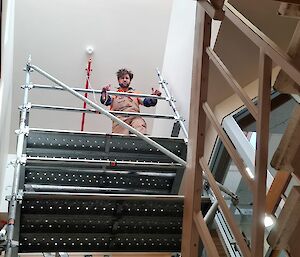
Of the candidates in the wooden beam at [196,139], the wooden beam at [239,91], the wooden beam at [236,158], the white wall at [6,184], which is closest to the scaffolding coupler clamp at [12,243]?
the wooden beam at [196,139]

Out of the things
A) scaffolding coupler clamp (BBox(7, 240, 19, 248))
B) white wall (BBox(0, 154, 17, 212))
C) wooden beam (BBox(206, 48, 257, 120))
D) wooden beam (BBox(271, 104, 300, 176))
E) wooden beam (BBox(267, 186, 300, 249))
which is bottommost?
white wall (BBox(0, 154, 17, 212))

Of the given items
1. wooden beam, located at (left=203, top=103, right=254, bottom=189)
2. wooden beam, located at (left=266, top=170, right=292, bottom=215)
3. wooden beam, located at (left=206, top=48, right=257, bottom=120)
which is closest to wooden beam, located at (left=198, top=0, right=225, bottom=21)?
wooden beam, located at (left=206, top=48, right=257, bottom=120)

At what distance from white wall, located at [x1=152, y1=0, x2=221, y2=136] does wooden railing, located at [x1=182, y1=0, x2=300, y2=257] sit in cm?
126

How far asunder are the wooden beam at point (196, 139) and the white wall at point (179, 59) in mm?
1233

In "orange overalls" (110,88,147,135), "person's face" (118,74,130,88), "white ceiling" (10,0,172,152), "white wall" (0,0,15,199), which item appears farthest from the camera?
"white ceiling" (10,0,172,152)

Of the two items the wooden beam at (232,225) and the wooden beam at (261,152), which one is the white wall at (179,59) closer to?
the wooden beam at (232,225)

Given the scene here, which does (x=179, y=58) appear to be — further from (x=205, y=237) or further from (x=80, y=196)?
(x=205, y=237)

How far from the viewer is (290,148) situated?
52.2 inches

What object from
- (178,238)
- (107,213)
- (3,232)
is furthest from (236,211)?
(3,232)

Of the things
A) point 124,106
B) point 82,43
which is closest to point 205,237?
point 124,106

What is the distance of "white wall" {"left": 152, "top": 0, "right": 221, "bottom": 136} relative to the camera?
350 cm

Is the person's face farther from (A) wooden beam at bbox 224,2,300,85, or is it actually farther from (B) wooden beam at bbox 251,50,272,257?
(B) wooden beam at bbox 251,50,272,257

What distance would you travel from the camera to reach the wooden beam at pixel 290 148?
1293mm

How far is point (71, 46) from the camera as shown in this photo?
14.4ft
